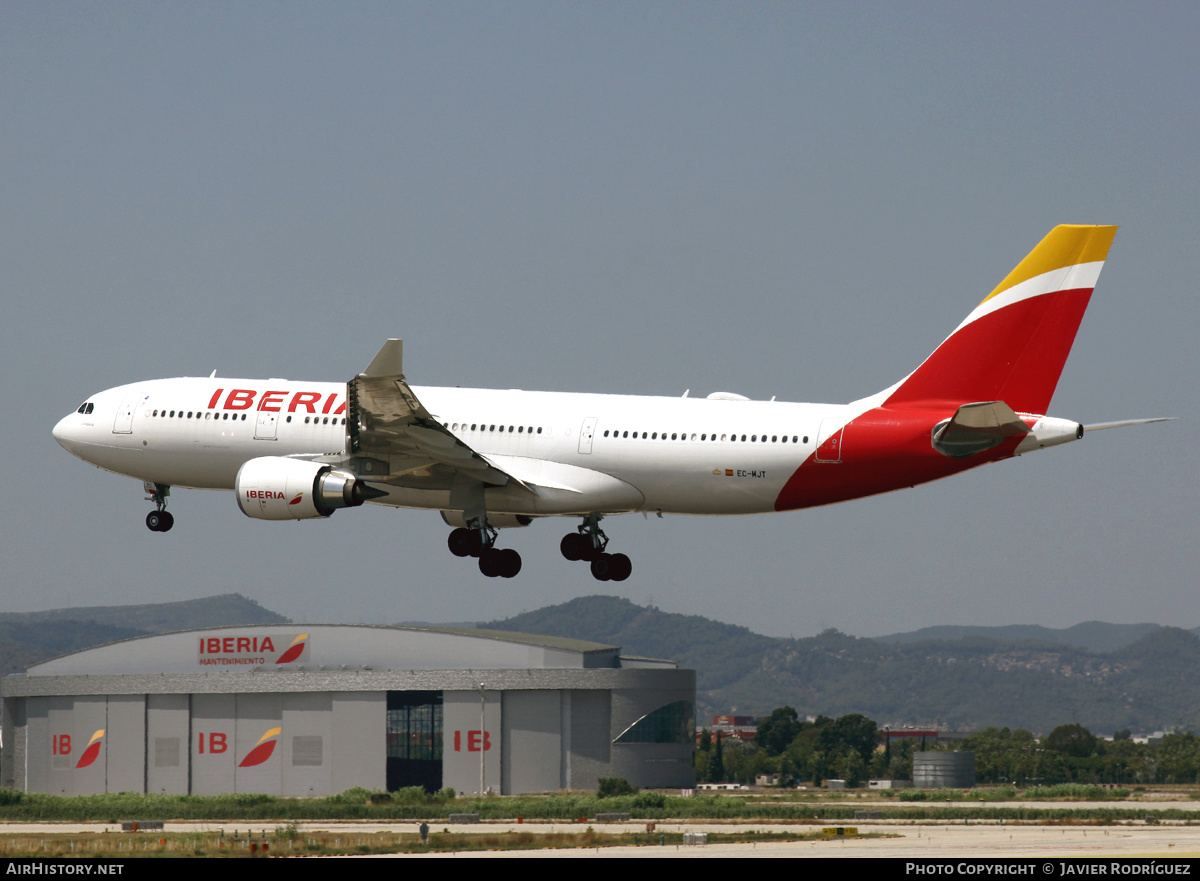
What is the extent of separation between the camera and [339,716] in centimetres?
10325

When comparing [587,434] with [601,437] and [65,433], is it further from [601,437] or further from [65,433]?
[65,433]

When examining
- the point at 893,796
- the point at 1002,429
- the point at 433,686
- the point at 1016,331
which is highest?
the point at 1016,331

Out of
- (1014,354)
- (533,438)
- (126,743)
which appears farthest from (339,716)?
(1014,354)

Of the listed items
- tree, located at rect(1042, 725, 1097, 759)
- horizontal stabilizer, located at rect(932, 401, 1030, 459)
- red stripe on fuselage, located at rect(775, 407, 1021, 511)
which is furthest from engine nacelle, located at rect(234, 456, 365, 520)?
tree, located at rect(1042, 725, 1097, 759)

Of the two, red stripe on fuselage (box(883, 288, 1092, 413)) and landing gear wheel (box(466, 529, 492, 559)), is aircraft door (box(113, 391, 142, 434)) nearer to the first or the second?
landing gear wheel (box(466, 529, 492, 559))

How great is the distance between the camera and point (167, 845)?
2172 inches

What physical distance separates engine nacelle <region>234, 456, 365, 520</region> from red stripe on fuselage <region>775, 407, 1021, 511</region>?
43.3 feet

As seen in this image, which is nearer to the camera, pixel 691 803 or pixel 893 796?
pixel 691 803

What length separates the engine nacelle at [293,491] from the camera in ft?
151

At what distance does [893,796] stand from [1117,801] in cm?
1899
